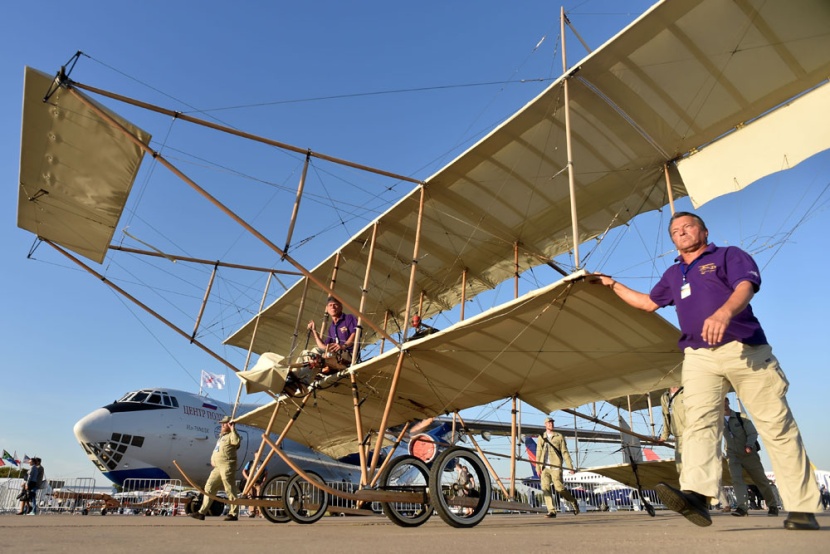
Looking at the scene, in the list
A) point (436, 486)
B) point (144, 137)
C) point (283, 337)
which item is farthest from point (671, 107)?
point (283, 337)

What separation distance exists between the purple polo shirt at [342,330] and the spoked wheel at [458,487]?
3691 mm

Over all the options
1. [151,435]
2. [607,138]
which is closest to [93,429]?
[151,435]

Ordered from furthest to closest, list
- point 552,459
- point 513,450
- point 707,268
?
point 552,459 < point 513,450 < point 707,268

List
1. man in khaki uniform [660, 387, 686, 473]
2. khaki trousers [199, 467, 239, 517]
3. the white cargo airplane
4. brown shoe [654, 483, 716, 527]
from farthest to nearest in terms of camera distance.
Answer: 1. the white cargo airplane
2. khaki trousers [199, 467, 239, 517]
3. man in khaki uniform [660, 387, 686, 473]
4. brown shoe [654, 483, 716, 527]

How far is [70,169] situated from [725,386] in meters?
7.74

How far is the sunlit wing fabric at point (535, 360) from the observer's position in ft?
19.0

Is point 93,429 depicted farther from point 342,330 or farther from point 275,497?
point 342,330

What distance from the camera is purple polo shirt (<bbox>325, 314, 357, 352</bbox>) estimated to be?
870 cm

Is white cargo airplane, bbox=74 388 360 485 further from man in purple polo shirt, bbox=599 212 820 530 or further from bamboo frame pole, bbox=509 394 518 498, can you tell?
man in purple polo shirt, bbox=599 212 820 530

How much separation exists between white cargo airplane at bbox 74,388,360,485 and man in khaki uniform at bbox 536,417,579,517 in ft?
22.3

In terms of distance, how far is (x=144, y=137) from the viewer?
21.8 feet

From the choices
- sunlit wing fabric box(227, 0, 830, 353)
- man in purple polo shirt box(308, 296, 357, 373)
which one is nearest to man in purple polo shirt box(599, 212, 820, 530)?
sunlit wing fabric box(227, 0, 830, 353)

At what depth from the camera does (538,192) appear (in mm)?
8547

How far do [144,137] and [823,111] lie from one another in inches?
301
